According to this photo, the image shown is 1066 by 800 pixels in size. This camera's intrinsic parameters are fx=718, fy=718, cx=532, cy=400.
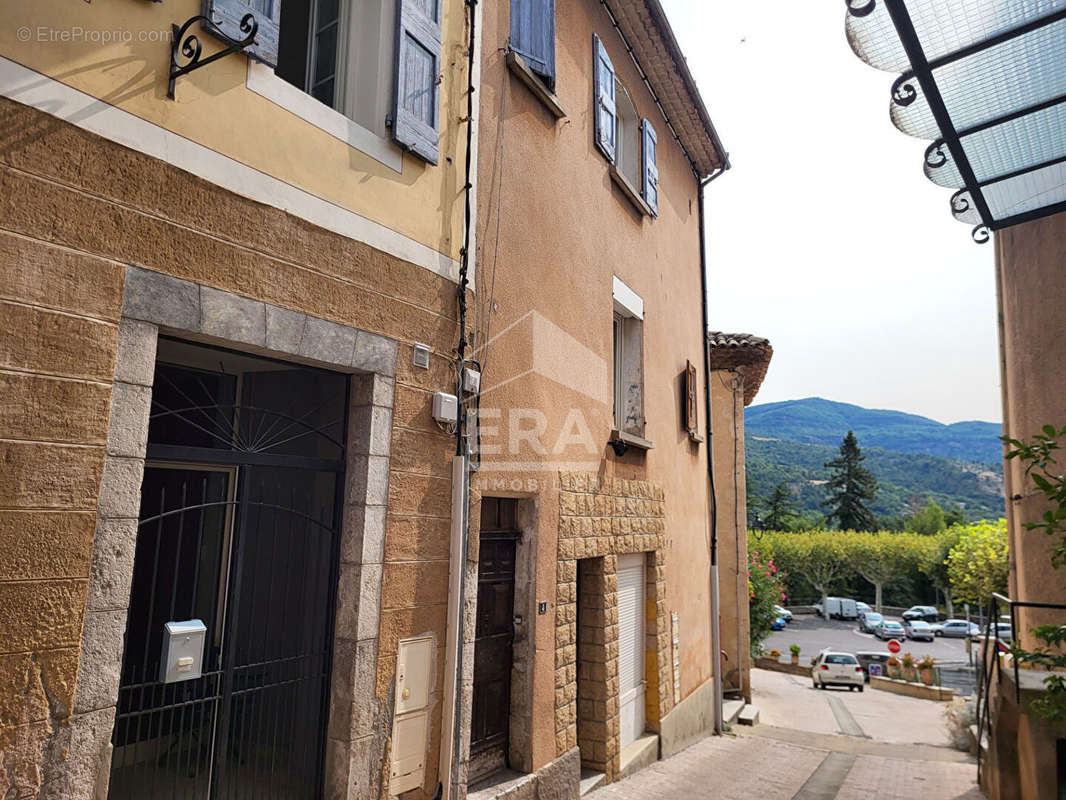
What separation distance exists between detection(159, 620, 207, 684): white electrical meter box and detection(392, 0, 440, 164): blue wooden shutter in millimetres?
2938

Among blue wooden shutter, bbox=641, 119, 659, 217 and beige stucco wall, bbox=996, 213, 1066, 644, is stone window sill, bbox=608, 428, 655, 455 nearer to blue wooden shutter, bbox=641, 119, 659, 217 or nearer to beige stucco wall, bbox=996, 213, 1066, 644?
blue wooden shutter, bbox=641, 119, 659, 217

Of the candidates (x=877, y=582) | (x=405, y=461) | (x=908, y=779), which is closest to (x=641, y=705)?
(x=908, y=779)

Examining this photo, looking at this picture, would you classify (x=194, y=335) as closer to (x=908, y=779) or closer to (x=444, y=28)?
(x=444, y=28)

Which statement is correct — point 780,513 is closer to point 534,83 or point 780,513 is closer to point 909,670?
point 909,670

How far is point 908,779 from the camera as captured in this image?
8.52 m

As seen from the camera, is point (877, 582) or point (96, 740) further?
point (877, 582)

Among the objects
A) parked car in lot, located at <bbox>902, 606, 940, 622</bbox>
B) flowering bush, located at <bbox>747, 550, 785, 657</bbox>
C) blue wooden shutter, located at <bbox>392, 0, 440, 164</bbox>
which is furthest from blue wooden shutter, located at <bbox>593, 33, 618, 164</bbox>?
parked car in lot, located at <bbox>902, 606, 940, 622</bbox>

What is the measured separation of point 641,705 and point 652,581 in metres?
1.39

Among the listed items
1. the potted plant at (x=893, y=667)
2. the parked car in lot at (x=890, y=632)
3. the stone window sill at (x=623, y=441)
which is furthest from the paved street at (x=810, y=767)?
the parked car in lot at (x=890, y=632)

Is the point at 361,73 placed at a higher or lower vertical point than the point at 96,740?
Result: higher

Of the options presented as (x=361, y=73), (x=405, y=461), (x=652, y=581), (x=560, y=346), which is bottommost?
(x=652, y=581)

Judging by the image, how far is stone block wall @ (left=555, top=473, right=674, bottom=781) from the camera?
6281mm

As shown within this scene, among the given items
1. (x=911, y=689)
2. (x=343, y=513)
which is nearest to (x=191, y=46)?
(x=343, y=513)

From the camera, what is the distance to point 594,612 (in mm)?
7008
